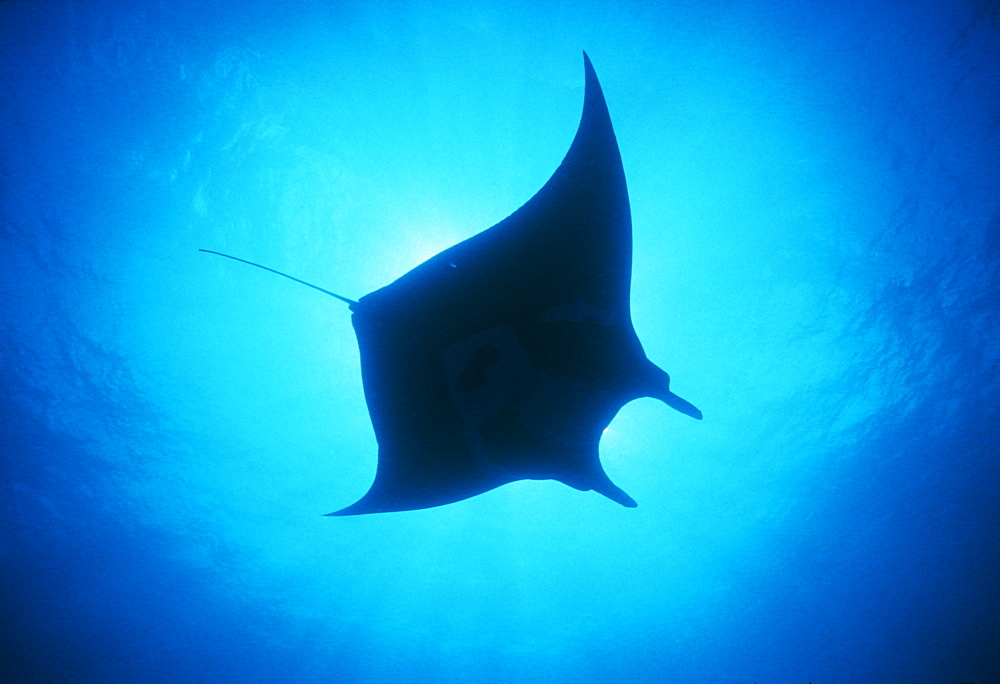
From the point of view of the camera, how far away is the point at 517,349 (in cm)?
329

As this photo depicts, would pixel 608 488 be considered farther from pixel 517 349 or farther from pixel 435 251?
pixel 435 251

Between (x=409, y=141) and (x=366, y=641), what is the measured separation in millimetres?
30785

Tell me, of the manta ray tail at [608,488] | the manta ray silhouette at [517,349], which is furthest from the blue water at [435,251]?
the manta ray tail at [608,488]

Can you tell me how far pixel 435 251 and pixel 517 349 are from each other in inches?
284

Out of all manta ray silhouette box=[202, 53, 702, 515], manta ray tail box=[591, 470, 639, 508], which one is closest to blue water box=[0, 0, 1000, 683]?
manta ray silhouette box=[202, 53, 702, 515]

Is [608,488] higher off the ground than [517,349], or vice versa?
[517,349]

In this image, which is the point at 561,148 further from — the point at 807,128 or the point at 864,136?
the point at 864,136

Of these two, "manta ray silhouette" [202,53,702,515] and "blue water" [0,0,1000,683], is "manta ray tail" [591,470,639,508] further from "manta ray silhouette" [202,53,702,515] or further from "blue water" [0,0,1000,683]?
"blue water" [0,0,1000,683]

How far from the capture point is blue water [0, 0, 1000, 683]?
8.54m

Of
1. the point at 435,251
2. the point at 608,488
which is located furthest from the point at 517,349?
the point at 435,251

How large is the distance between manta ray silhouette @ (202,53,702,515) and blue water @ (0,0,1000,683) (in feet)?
23.1

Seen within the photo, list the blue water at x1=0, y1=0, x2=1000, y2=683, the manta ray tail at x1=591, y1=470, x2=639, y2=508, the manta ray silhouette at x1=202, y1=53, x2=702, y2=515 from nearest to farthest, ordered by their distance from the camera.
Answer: the manta ray silhouette at x1=202, y1=53, x2=702, y2=515
the manta ray tail at x1=591, y1=470, x2=639, y2=508
the blue water at x1=0, y1=0, x2=1000, y2=683

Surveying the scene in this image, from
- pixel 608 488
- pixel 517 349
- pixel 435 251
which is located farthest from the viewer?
pixel 435 251

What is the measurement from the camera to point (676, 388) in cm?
1286
